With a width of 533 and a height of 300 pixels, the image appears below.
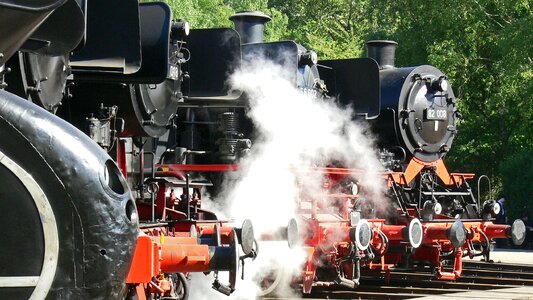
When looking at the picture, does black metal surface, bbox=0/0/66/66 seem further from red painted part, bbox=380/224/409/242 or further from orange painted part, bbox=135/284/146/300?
red painted part, bbox=380/224/409/242

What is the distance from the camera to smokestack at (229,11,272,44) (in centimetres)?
1185

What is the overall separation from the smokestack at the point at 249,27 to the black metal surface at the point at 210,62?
205cm

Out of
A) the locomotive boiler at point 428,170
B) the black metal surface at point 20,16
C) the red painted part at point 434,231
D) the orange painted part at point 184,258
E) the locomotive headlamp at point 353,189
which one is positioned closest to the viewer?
the black metal surface at point 20,16

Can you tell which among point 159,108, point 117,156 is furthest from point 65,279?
point 159,108

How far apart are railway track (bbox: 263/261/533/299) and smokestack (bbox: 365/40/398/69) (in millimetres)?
3102

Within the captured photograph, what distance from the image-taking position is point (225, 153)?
1024 centimetres

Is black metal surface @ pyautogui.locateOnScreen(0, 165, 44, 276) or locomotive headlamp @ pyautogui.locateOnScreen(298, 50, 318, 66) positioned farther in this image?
locomotive headlamp @ pyautogui.locateOnScreen(298, 50, 318, 66)

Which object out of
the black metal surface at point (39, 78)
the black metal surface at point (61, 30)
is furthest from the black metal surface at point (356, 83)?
the black metal surface at point (61, 30)

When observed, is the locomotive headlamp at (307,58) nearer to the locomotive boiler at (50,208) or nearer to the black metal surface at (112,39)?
the black metal surface at (112,39)

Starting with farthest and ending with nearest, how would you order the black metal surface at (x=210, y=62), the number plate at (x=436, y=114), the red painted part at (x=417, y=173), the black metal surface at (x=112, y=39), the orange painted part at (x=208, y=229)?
the number plate at (x=436, y=114)
the red painted part at (x=417, y=173)
the black metal surface at (x=210, y=62)
the orange painted part at (x=208, y=229)
the black metal surface at (x=112, y=39)

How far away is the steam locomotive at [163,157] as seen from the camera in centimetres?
322

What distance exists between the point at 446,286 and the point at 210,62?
16.4 feet

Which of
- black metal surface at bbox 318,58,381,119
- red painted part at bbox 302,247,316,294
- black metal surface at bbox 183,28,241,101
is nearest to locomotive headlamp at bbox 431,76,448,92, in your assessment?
black metal surface at bbox 318,58,381,119

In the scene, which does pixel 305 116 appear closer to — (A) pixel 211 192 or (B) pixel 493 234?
(A) pixel 211 192
